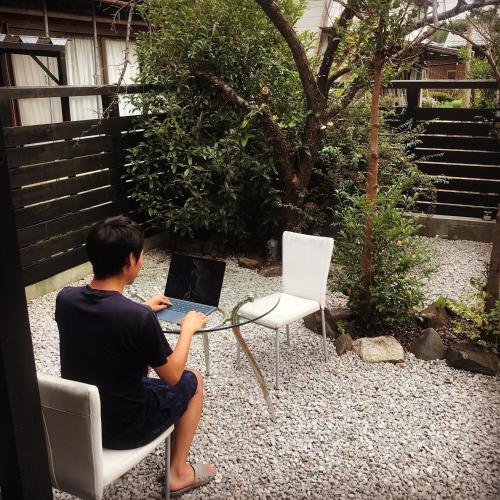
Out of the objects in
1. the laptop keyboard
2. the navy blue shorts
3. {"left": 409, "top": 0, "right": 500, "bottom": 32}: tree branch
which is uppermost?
{"left": 409, "top": 0, "right": 500, "bottom": 32}: tree branch

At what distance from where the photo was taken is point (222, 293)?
3500 mm

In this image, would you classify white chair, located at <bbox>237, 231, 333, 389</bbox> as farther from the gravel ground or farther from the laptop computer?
the laptop computer

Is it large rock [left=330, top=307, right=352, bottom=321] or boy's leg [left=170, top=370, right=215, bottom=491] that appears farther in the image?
large rock [left=330, top=307, right=352, bottom=321]

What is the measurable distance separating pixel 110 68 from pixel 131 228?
7.81 metres

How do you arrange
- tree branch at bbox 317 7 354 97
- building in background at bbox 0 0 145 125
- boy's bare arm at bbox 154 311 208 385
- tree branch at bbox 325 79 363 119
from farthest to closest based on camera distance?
building in background at bbox 0 0 145 125 → tree branch at bbox 325 79 363 119 → tree branch at bbox 317 7 354 97 → boy's bare arm at bbox 154 311 208 385

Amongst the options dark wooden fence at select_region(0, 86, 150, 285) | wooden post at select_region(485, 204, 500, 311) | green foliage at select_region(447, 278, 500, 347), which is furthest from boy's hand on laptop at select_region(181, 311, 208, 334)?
dark wooden fence at select_region(0, 86, 150, 285)

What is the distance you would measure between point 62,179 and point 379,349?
3695 mm

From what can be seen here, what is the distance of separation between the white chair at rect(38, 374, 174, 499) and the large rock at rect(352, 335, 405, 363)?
242 cm

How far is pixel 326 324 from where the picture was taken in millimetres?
4684

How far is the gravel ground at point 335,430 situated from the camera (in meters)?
2.87

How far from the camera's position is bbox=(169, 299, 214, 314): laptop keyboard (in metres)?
3.15

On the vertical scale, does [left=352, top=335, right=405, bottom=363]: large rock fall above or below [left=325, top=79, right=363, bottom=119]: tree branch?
below

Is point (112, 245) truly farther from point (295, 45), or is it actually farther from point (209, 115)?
point (209, 115)

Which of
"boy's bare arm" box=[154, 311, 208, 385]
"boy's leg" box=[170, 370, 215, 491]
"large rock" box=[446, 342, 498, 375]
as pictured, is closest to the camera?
"boy's bare arm" box=[154, 311, 208, 385]
